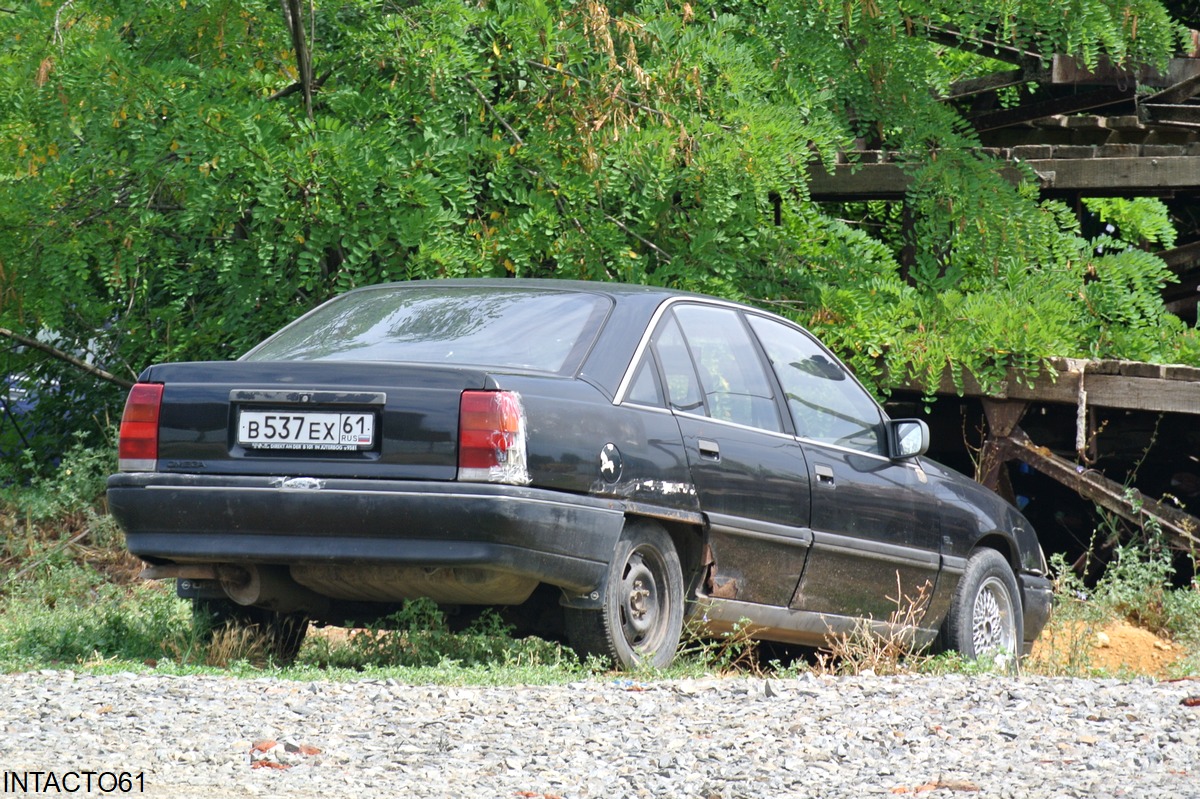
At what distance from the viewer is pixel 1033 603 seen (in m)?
8.16

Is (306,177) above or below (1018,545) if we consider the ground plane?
above

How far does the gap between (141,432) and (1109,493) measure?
783 cm

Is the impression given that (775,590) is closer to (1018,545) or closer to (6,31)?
(1018,545)

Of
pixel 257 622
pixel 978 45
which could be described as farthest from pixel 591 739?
pixel 978 45

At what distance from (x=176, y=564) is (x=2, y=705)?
1238 mm

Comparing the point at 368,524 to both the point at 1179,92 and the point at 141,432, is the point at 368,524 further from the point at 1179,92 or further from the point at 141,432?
the point at 1179,92

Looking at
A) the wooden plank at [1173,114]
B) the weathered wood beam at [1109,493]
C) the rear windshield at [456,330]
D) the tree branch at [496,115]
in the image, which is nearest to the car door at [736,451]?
the rear windshield at [456,330]

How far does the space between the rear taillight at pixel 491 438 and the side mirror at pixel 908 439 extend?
2570mm

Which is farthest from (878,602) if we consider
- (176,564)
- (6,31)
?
(6,31)

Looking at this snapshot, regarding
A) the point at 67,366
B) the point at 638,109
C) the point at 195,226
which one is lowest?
the point at 67,366

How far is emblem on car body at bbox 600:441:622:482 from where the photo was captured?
5469 mm

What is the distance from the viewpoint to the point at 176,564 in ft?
18.6

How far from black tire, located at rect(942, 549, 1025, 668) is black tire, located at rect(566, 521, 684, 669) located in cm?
199

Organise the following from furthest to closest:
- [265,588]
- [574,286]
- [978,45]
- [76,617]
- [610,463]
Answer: [978,45] → [76,617] → [574,286] → [265,588] → [610,463]
